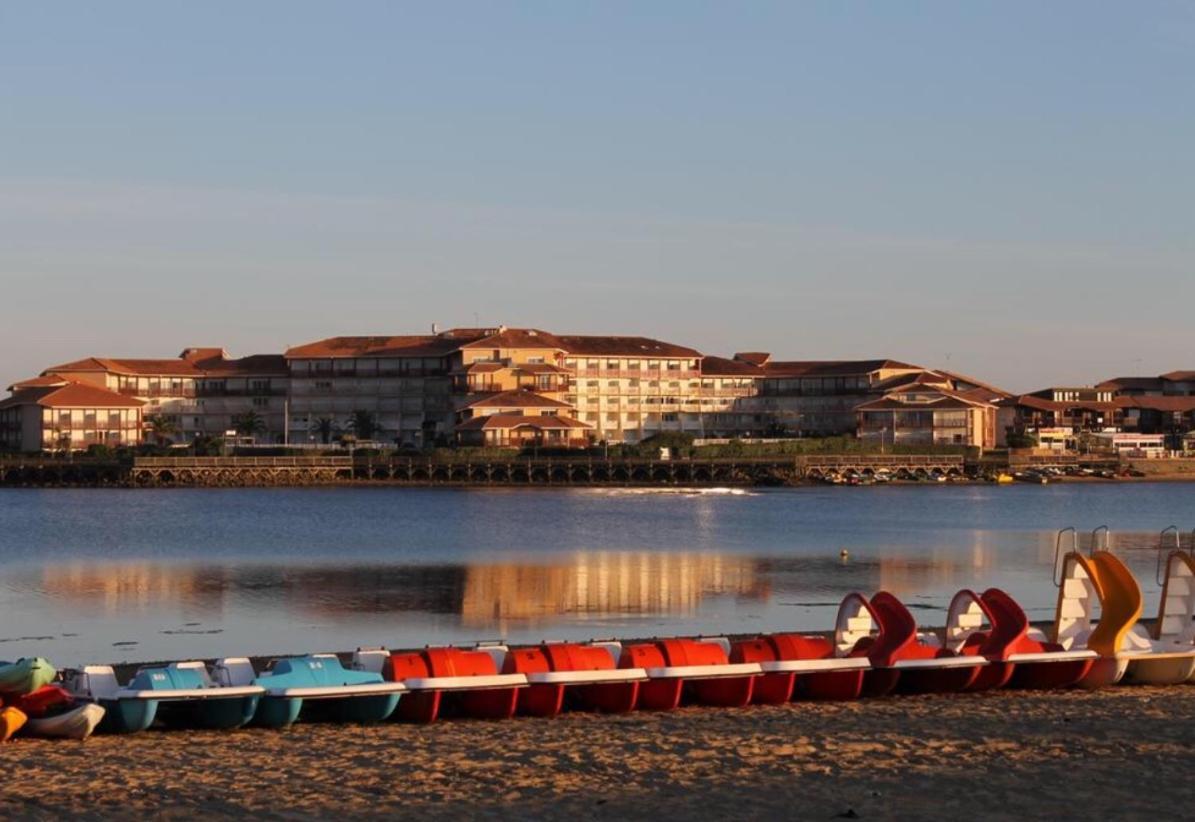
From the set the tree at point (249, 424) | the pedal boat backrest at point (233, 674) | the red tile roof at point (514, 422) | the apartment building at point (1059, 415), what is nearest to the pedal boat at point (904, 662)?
the pedal boat backrest at point (233, 674)

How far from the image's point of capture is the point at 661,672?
18.1m

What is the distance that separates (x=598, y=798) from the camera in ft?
43.5

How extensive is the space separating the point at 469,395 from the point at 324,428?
11.9 meters

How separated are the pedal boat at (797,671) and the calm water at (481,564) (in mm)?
9151

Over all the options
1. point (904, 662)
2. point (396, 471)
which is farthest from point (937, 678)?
point (396, 471)

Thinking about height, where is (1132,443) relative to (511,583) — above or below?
above

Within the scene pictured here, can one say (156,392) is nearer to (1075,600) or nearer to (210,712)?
(1075,600)

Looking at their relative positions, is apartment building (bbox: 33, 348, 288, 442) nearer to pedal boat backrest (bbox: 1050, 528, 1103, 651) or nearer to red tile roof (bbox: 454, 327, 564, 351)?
red tile roof (bbox: 454, 327, 564, 351)

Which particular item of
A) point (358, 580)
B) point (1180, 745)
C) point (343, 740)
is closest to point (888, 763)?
point (1180, 745)

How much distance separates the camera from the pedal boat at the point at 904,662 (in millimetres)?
19062

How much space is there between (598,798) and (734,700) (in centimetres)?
528

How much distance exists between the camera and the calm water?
29406 mm

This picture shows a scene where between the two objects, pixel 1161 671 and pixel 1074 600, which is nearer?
pixel 1161 671

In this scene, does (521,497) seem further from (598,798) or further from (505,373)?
(598,798)
